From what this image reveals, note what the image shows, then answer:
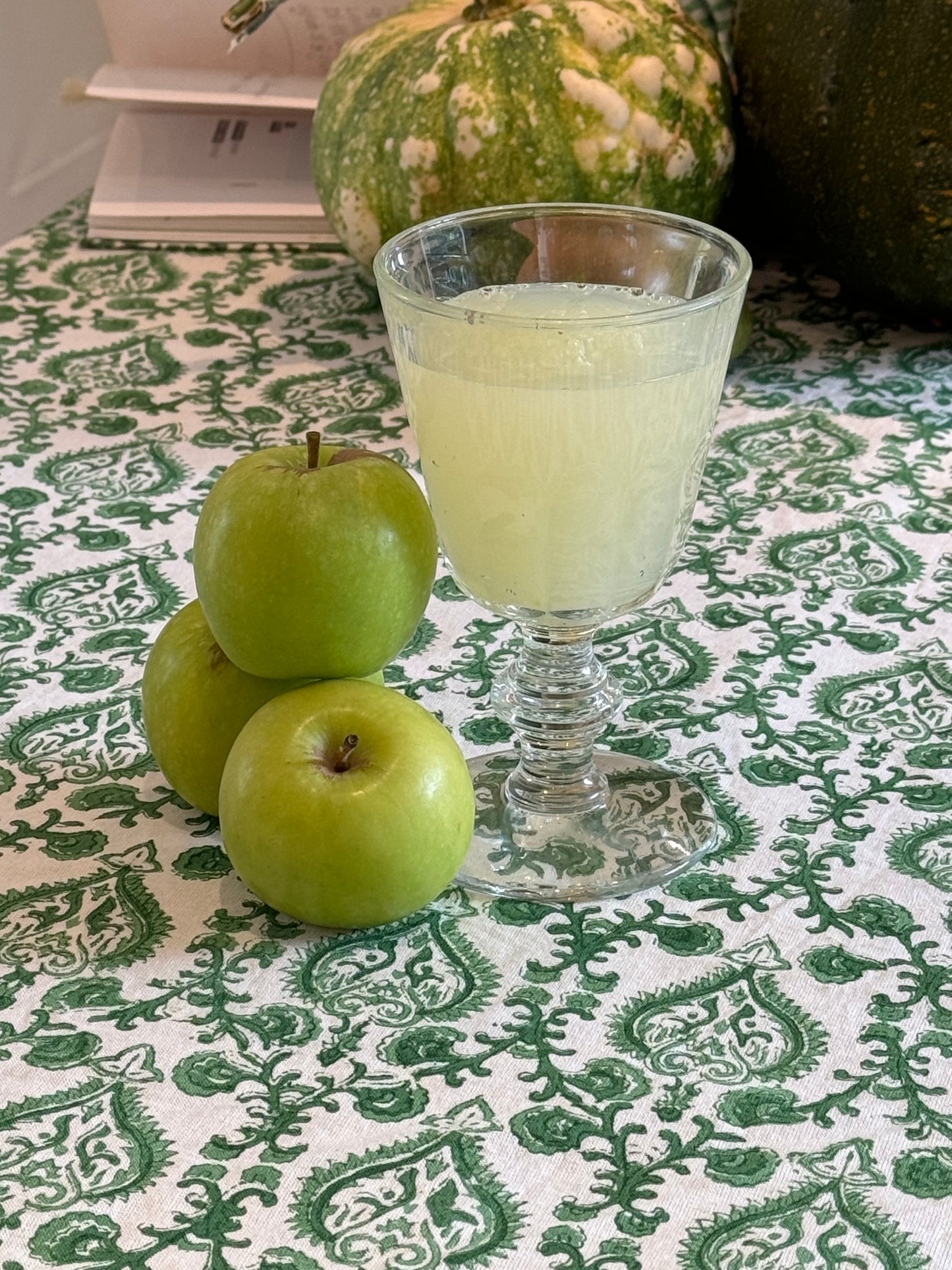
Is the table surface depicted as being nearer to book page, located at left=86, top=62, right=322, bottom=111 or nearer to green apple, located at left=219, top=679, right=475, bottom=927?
green apple, located at left=219, top=679, right=475, bottom=927

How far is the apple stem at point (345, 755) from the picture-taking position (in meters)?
0.61

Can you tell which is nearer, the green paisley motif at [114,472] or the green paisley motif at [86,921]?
the green paisley motif at [86,921]

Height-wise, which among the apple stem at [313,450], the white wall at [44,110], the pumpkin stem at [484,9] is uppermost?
the pumpkin stem at [484,9]

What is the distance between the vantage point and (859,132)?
3.85ft

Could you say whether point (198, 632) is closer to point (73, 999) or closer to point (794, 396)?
point (73, 999)

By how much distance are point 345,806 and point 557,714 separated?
0.48ft

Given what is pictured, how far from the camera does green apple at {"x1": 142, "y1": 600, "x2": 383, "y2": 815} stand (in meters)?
0.67

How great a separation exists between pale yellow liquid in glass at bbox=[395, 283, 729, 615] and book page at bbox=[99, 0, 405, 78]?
3.16 feet

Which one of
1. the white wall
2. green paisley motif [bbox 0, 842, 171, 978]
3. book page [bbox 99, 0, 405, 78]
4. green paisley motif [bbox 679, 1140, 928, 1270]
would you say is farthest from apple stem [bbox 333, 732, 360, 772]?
the white wall

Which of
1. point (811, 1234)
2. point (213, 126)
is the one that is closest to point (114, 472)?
point (213, 126)

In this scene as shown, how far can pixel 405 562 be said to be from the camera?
651mm

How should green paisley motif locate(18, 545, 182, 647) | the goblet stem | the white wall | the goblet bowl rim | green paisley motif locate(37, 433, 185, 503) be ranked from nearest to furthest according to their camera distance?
the goblet bowl rim < the goblet stem < green paisley motif locate(18, 545, 182, 647) < green paisley motif locate(37, 433, 185, 503) < the white wall

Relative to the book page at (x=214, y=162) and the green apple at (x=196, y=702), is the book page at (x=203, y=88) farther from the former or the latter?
the green apple at (x=196, y=702)

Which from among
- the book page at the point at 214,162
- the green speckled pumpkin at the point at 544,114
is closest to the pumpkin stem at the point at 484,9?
the green speckled pumpkin at the point at 544,114
